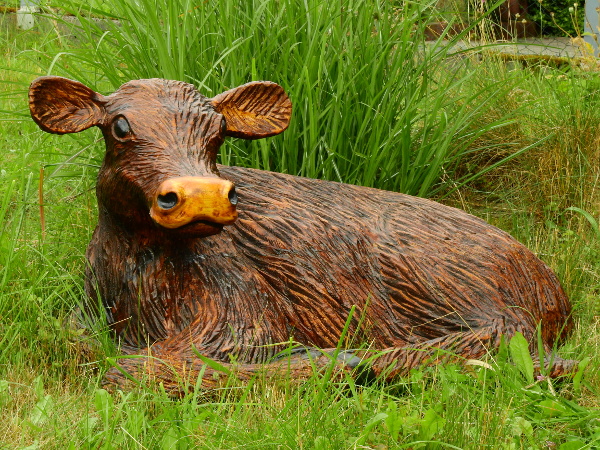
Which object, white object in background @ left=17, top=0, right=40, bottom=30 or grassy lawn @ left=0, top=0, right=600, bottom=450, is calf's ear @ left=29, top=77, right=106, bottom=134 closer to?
grassy lawn @ left=0, top=0, right=600, bottom=450

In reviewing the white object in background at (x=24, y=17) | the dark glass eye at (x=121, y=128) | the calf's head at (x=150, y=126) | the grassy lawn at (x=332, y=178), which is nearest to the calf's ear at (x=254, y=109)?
the calf's head at (x=150, y=126)

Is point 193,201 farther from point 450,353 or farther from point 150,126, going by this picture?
point 450,353

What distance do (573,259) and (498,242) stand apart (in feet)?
2.79

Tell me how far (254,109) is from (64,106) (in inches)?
24.8

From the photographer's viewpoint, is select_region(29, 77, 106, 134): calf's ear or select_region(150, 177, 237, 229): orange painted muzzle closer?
select_region(150, 177, 237, 229): orange painted muzzle

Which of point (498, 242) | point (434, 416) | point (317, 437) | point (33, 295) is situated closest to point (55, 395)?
point (33, 295)

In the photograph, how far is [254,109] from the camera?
2.89m

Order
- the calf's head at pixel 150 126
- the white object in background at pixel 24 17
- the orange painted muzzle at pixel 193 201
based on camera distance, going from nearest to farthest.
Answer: the orange painted muzzle at pixel 193 201
the calf's head at pixel 150 126
the white object in background at pixel 24 17

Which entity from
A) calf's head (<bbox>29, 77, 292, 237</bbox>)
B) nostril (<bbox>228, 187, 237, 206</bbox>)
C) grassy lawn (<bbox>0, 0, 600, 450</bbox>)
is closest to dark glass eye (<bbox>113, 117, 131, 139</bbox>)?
calf's head (<bbox>29, 77, 292, 237</bbox>)

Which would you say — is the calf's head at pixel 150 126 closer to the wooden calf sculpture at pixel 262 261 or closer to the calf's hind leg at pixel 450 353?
the wooden calf sculpture at pixel 262 261

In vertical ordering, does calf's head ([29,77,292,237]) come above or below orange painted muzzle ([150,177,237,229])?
above

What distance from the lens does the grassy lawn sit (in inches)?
94.0

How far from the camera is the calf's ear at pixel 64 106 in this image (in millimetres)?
2703

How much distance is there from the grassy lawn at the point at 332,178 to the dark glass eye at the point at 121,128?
27.3 inches
